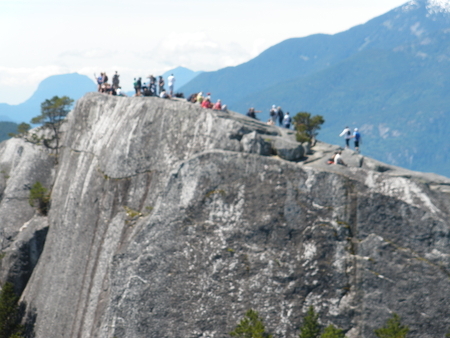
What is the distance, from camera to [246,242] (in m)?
36.8

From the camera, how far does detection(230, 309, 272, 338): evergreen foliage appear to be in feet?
107

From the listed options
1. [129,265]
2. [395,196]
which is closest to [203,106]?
[129,265]

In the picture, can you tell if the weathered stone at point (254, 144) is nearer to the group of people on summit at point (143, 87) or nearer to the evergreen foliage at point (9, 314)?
the group of people on summit at point (143, 87)

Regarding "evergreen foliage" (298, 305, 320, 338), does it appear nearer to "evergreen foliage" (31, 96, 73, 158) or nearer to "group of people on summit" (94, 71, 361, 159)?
"group of people on summit" (94, 71, 361, 159)

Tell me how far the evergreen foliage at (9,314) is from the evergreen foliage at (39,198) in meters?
8.09

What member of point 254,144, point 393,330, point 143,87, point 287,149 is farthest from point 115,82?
point 393,330

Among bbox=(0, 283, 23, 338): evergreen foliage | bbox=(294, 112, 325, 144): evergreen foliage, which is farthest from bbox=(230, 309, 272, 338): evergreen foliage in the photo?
bbox=(0, 283, 23, 338): evergreen foliage

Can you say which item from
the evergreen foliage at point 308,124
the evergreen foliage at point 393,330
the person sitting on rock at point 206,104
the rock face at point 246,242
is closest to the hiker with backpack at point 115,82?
the rock face at point 246,242

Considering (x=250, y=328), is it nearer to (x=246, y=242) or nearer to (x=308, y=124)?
(x=246, y=242)

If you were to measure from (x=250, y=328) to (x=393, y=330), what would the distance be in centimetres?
857

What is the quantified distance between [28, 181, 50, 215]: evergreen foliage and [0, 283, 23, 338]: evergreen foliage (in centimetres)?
809

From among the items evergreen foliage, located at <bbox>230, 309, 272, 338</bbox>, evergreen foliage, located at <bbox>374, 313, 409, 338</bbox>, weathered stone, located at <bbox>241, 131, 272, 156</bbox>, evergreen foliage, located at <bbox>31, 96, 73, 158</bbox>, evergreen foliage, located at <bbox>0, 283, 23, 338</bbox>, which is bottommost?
evergreen foliage, located at <bbox>0, 283, 23, 338</bbox>

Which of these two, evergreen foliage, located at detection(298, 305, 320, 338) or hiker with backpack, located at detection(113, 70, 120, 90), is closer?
evergreen foliage, located at detection(298, 305, 320, 338)

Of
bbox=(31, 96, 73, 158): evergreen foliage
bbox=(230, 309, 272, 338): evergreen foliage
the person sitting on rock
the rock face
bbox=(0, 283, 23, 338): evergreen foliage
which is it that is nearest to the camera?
bbox=(230, 309, 272, 338): evergreen foliage
